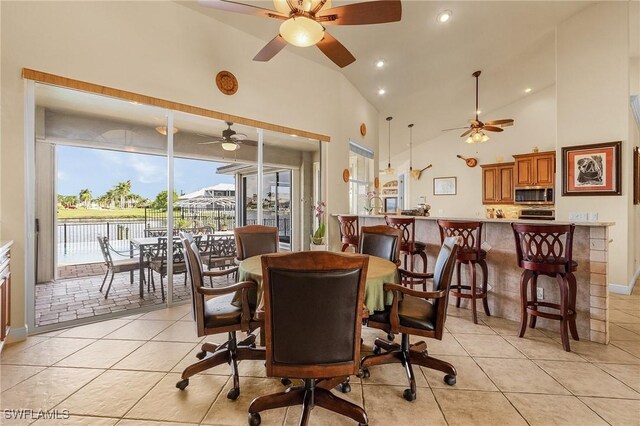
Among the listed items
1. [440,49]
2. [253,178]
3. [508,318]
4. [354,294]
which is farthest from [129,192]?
[440,49]

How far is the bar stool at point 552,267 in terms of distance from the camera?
260 centimetres

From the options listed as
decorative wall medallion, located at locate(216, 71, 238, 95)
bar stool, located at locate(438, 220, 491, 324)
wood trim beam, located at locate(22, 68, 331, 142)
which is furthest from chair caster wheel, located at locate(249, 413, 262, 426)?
decorative wall medallion, located at locate(216, 71, 238, 95)

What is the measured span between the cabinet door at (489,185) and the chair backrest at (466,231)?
547 cm

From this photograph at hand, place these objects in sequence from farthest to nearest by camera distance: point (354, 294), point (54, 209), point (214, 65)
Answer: point (214, 65) → point (54, 209) → point (354, 294)

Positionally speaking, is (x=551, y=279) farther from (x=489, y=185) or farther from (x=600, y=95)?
(x=489, y=185)

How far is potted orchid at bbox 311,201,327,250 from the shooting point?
491 cm

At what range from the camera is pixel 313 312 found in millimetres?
1438

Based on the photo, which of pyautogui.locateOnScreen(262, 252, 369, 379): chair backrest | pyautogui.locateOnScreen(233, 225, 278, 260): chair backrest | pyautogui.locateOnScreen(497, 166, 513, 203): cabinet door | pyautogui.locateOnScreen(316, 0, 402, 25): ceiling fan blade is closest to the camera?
pyautogui.locateOnScreen(262, 252, 369, 379): chair backrest

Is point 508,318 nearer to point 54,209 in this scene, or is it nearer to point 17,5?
point 54,209

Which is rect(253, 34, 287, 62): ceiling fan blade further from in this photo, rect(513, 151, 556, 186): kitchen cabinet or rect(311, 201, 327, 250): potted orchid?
rect(513, 151, 556, 186): kitchen cabinet

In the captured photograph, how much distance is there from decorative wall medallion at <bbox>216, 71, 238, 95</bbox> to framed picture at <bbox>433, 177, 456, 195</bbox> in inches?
278

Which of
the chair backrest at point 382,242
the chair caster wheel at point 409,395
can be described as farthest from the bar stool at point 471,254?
the chair caster wheel at point 409,395

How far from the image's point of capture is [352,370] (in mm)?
1521

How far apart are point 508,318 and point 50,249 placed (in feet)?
17.2
